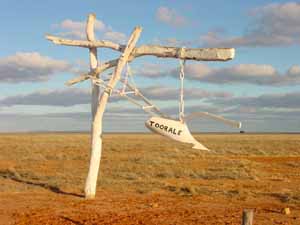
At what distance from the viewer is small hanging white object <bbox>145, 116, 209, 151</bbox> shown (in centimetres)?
1102

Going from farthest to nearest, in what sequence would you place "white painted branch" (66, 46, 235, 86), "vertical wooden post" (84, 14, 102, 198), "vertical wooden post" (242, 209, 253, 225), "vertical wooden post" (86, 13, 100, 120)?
"vertical wooden post" (86, 13, 100, 120) < "vertical wooden post" (84, 14, 102, 198) < "white painted branch" (66, 46, 235, 86) < "vertical wooden post" (242, 209, 253, 225)

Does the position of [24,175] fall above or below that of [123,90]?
below

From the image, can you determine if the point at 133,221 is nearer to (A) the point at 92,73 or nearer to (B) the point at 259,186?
(A) the point at 92,73

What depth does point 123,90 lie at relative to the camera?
12.6 metres

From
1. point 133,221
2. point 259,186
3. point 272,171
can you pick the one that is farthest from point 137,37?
point 272,171

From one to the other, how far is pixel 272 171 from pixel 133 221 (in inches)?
650

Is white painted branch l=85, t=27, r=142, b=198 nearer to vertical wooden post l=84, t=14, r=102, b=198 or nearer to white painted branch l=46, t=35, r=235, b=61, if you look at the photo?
vertical wooden post l=84, t=14, r=102, b=198

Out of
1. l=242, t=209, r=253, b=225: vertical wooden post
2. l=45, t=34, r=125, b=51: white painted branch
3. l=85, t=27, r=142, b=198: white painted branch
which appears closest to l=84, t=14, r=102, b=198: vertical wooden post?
l=85, t=27, r=142, b=198: white painted branch

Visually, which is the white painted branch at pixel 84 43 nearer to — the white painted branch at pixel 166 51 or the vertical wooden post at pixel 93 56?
the white painted branch at pixel 166 51

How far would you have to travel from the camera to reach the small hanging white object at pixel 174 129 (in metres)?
11.0

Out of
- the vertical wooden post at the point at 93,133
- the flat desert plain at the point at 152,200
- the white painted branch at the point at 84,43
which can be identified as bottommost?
the flat desert plain at the point at 152,200

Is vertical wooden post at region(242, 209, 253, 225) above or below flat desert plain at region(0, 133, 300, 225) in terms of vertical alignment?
above

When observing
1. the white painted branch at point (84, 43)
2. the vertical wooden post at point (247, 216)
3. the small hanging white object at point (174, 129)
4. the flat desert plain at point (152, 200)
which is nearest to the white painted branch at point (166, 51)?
the white painted branch at point (84, 43)

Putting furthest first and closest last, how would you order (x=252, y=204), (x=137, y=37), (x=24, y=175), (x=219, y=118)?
(x=24, y=175), (x=252, y=204), (x=137, y=37), (x=219, y=118)
